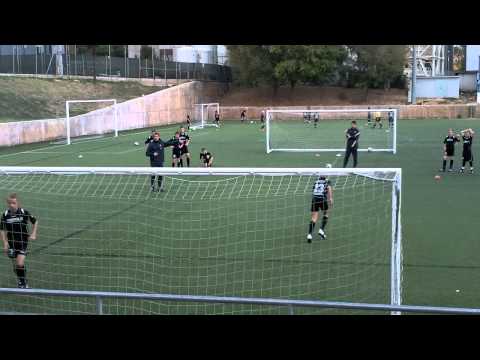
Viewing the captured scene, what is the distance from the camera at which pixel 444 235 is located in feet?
42.8

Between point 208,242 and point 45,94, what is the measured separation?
3305 cm

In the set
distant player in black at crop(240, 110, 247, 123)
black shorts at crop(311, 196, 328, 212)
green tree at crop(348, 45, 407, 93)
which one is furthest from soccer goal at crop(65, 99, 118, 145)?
green tree at crop(348, 45, 407, 93)

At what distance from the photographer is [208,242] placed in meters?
12.6

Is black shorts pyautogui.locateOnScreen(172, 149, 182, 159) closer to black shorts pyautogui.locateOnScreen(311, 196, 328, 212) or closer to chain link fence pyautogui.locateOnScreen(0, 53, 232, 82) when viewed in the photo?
black shorts pyautogui.locateOnScreen(311, 196, 328, 212)

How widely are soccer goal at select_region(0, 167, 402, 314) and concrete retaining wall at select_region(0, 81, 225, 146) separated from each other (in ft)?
52.8

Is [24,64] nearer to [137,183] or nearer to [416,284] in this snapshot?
[137,183]

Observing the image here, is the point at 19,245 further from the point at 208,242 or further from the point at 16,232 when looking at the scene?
the point at 208,242

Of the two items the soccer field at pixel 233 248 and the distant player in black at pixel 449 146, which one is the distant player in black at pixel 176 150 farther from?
the distant player in black at pixel 449 146

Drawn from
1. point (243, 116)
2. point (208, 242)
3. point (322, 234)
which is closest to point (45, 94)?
point (243, 116)

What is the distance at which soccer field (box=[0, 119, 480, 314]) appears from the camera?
9.75 meters

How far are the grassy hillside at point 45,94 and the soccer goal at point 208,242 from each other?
797 inches

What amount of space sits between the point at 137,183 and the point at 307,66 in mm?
46570
